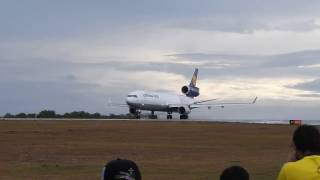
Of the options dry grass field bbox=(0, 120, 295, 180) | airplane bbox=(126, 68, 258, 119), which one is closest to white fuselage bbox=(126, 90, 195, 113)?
airplane bbox=(126, 68, 258, 119)

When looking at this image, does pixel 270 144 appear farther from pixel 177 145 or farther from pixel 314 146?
pixel 314 146

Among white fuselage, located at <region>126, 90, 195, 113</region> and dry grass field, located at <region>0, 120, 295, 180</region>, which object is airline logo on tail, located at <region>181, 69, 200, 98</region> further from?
dry grass field, located at <region>0, 120, 295, 180</region>

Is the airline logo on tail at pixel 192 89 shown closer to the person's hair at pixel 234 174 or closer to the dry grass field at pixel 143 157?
the dry grass field at pixel 143 157

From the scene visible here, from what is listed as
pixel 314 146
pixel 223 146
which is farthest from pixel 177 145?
pixel 314 146

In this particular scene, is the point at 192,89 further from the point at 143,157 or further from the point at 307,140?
the point at 307,140

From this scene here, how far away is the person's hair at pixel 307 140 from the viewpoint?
5.31m

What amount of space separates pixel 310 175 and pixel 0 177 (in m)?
15.9

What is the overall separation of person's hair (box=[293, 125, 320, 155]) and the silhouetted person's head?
134cm

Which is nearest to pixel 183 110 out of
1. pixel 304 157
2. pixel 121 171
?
pixel 304 157

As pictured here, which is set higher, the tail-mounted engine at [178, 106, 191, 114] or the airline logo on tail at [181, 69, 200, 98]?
the airline logo on tail at [181, 69, 200, 98]

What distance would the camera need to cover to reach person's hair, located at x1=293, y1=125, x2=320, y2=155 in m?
5.31

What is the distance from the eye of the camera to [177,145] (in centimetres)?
3488

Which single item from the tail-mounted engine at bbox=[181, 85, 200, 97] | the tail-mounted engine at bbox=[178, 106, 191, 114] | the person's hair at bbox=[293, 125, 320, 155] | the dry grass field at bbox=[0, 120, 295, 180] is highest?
the tail-mounted engine at bbox=[181, 85, 200, 97]

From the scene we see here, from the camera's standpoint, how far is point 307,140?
5.31 m
